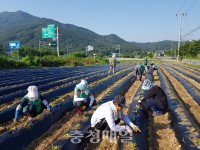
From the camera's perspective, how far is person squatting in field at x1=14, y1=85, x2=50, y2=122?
7129 mm

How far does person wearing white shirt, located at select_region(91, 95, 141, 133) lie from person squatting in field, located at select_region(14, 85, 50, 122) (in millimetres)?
1924

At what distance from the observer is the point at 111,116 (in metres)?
5.64

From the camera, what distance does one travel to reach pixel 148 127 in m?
7.40

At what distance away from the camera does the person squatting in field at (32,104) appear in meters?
7.13

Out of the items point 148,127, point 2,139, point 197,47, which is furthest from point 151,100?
point 197,47

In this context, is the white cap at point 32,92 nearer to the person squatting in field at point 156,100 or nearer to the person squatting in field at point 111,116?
the person squatting in field at point 111,116

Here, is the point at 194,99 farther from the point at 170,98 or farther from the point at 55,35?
the point at 55,35

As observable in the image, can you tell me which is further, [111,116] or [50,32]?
[50,32]

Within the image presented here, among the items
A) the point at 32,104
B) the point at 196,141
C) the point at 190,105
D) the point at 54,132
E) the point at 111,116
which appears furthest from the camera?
the point at 190,105

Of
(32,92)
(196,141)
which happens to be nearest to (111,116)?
(196,141)

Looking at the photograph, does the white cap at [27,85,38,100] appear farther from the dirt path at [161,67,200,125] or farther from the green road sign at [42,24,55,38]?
the green road sign at [42,24,55,38]

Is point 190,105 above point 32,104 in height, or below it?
below

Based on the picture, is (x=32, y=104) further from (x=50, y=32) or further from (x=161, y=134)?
(x=50, y=32)

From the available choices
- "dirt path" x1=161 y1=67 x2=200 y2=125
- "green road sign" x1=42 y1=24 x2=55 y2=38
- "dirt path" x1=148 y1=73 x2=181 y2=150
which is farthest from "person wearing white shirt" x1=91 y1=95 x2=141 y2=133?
"green road sign" x1=42 y1=24 x2=55 y2=38
